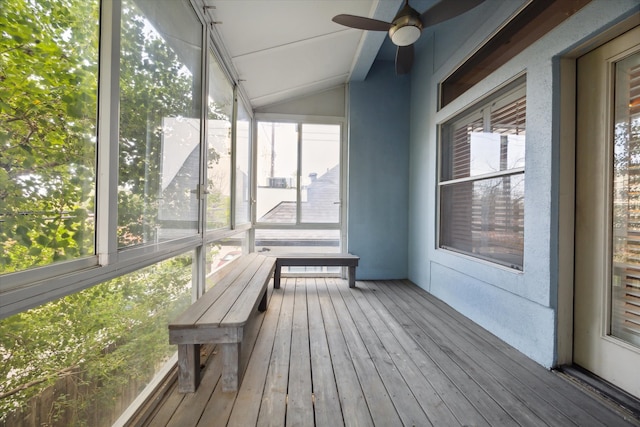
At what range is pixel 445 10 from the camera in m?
1.85

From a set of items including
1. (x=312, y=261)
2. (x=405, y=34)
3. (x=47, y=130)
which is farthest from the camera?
(x=312, y=261)

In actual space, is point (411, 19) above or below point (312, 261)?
above

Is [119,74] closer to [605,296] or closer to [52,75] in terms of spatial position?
[52,75]

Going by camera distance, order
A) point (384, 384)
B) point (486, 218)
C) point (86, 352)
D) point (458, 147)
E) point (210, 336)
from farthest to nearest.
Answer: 1. point (458, 147)
2. point (486, 218)
3. point (384, 384)
4. point (210, 336)
5. point (86, 352)

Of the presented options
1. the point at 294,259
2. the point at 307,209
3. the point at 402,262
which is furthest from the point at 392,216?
the point at 294,259

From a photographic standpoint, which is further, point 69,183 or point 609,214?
point 609,214

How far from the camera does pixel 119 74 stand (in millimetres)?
1119

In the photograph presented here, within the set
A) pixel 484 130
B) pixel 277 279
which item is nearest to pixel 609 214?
pixel 484 130

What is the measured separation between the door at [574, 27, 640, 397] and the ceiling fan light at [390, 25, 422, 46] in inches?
43.8

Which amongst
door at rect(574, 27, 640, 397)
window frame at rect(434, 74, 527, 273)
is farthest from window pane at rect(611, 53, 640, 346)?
window frame at rect(434, 74, 527, 273)

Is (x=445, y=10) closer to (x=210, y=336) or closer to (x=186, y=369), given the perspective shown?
(x=210, y=336)

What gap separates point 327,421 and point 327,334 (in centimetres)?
88

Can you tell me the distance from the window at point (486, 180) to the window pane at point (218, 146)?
253 cm

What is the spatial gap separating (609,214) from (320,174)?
3.02 meters
